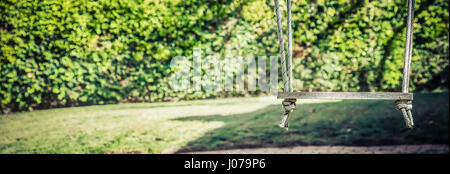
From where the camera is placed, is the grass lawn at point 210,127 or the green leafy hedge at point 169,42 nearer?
the green leafy hedge at point 169,42

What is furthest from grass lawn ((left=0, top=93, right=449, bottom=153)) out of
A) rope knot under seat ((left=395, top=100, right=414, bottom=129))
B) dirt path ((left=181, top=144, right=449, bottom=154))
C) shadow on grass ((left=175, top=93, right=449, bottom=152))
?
rope knot under seat ((left=395, top=100, right=414, bottom=129))

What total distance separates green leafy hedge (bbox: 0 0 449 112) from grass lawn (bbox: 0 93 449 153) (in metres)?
0.72

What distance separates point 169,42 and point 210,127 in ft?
8.19

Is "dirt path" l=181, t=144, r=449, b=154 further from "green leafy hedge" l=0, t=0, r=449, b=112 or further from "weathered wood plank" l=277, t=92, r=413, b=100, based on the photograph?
"weathered wood plank" l=277, t=92, r=413, b=100

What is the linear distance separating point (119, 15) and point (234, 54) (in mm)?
2125

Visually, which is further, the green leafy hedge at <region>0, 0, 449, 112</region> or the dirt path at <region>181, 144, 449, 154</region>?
the dirt path at <region>181, 144, 449, 154</region>

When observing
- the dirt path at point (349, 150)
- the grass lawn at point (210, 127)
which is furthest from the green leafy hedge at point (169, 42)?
the dirt path at point (349, 150)

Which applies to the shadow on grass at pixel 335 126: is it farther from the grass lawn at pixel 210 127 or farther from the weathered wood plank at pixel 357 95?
the weathered wood plank at pixel 357 95

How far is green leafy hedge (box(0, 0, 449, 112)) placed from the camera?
4867mm

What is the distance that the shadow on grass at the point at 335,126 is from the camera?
6090mm

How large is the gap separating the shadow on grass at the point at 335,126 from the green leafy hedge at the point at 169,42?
3.98 ft

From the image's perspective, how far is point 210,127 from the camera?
695 centimetres

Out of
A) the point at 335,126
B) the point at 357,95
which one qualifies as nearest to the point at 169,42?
the point at 357,95
